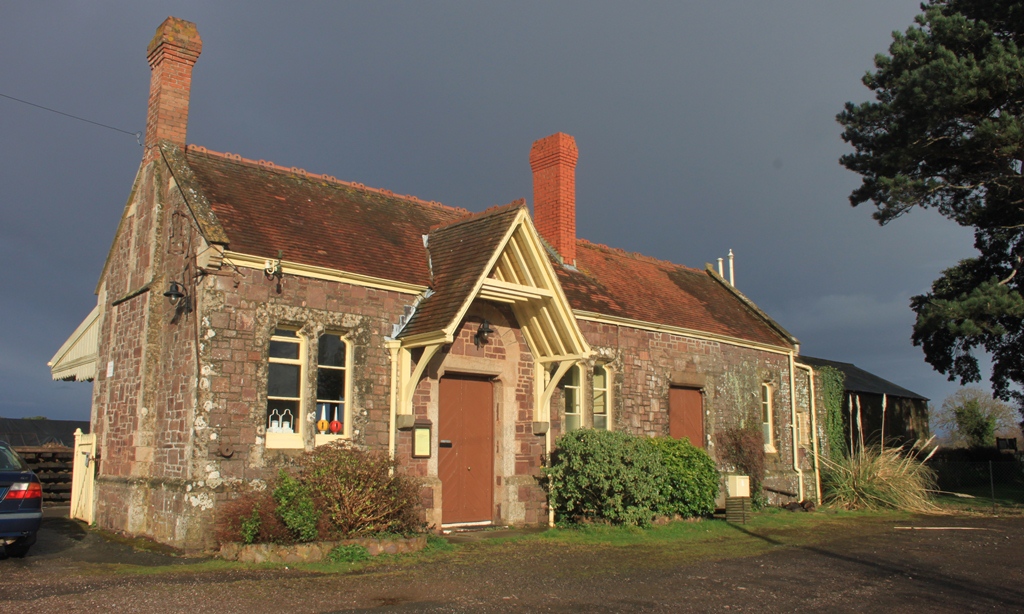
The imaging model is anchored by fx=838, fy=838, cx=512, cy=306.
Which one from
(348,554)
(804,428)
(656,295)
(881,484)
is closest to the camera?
(348,554)

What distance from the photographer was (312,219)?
46.2 ft

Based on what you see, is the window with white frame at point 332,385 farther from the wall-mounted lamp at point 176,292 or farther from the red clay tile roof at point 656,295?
the red clay tile roof at point 656,295

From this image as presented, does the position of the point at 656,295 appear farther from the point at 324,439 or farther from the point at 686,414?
the point at 324,439

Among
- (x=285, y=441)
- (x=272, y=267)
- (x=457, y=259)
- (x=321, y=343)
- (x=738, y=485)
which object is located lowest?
(x=738, y=485)

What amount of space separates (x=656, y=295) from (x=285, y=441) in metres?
10.6

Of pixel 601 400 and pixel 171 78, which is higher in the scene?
pixel 171 78

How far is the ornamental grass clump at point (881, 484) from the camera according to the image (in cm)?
1931

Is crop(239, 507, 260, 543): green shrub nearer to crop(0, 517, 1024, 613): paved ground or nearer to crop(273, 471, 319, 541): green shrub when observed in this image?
crop(273, 471, 319, 541): green shrub

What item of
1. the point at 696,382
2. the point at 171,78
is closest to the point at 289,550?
the point at 171,78

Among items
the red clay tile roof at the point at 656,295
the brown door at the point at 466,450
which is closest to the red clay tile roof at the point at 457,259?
the brown door at the point at 466,450

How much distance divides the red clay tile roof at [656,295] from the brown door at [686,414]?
4.97 ft

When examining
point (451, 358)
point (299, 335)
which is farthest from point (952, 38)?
point (299, 335)

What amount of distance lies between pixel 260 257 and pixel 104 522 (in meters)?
5.53

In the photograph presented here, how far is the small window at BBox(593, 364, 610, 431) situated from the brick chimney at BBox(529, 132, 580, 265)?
3024mm
